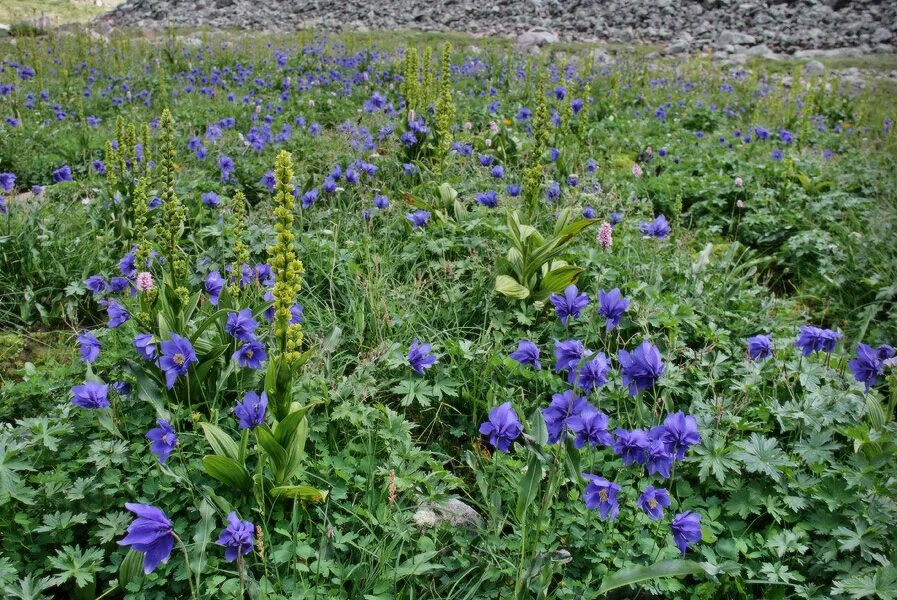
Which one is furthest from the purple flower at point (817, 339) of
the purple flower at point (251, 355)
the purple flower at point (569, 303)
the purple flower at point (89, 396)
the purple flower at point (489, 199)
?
the purple flower at point (89, 396)

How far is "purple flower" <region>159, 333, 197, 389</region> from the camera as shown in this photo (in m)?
2.40

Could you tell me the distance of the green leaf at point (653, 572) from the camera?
1943 mm

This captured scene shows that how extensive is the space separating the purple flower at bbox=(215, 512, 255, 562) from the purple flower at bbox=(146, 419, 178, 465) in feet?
1.47

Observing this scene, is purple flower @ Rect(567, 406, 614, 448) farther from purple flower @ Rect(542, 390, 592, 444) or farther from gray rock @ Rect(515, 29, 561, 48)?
gray rock @ Rect(515, 29, 561, 48)

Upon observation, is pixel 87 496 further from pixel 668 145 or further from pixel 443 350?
pixel 668 145

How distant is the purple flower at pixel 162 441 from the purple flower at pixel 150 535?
16.5 inches

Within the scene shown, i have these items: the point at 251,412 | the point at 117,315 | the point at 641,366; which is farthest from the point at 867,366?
the point at 117,315

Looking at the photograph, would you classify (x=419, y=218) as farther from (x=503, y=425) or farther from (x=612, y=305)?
(x=503, y=425)

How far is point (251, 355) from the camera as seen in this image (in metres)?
2.61

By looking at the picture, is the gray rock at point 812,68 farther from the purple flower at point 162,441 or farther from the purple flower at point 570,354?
the purple flower at point 162,441

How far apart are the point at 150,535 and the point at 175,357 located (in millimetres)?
801

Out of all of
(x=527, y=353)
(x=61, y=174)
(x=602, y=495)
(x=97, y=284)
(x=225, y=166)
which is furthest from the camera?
(x=225, y=166)

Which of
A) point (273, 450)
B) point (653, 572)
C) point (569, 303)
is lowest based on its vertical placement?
point (653, 572)

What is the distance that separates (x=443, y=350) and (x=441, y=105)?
2248 millimetres
